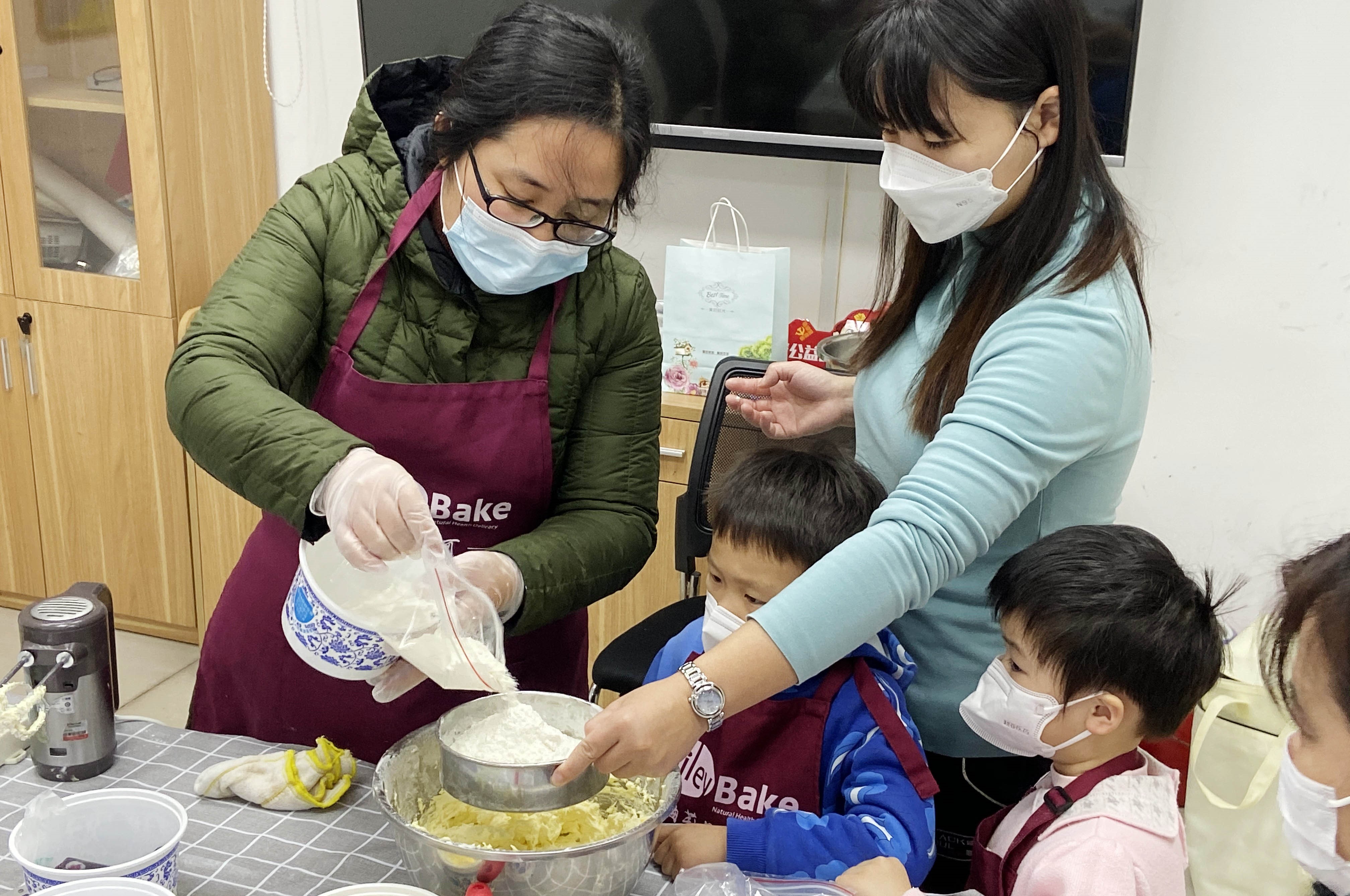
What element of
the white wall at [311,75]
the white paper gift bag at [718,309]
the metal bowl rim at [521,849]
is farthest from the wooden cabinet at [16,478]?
the metal bowl rim at [521,849]

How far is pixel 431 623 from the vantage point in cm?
104

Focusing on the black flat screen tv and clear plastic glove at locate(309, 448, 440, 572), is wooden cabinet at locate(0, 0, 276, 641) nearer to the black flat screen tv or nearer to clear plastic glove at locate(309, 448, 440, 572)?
the black flat screen tv

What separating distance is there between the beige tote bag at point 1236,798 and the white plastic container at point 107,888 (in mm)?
1818

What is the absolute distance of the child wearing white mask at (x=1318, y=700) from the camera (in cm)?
89

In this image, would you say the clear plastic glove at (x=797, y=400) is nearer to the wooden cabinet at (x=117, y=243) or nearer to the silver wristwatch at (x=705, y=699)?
the silver wristwatch at (x=705, y=699)

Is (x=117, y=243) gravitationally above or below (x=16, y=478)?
above

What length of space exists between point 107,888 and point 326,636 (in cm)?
26

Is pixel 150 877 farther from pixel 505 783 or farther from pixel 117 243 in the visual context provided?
pixel 117 243

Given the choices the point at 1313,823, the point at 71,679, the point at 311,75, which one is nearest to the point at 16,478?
the point at 311,75

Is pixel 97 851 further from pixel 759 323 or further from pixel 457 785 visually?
pixel 759 323

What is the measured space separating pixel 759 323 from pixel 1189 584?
1496 millimetres

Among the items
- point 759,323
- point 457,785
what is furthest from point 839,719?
point 759,323

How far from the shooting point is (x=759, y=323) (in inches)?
102

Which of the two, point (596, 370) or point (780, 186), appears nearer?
point (596, 370)
